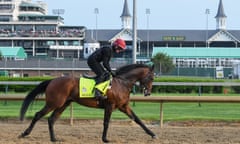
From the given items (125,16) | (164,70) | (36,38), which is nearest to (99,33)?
(125,16)

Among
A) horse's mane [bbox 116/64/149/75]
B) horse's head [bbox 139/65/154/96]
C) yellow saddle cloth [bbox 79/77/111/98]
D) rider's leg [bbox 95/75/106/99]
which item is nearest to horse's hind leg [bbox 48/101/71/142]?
yellow saddle cloth [bbox 79/77/111/98]

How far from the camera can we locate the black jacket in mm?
9148

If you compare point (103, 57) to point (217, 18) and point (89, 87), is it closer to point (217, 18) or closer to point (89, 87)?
point (89, 87)

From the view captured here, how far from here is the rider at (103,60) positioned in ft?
30.1

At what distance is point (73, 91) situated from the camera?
9289mm

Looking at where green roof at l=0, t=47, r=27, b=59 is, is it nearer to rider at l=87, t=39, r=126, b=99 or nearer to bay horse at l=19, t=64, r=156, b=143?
bay horse at l=19, t=64, r=156, b=143

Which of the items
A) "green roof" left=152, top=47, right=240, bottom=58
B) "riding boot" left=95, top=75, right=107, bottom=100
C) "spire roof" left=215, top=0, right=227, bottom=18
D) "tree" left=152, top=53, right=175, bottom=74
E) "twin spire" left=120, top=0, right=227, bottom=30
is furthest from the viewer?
"spire roof" left=215, top=0, right=227, bottom=18

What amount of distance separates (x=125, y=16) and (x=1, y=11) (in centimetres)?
3096

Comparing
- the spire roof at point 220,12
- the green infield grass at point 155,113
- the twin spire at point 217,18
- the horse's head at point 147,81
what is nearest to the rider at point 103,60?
the horse's head at point 147,81

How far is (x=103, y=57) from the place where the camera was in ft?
30.3

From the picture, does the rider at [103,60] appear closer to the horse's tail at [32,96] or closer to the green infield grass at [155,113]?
the horse's tail at [32,96]

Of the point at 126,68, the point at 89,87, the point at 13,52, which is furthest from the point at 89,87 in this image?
the point at 13,52

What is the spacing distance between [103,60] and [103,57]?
0.20 ft

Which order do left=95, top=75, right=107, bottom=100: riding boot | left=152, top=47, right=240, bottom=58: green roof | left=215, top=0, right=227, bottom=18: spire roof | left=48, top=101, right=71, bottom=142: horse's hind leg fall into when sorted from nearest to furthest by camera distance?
left=95, top=75, right=107, bottom=100: riding boot
left=48, top=101, right=71, bottom=142: horse's hind leg
left=152, top=47, right=240, bottom=58: green roof
left=215, top=0, right=227, bottom=18: spire roof
